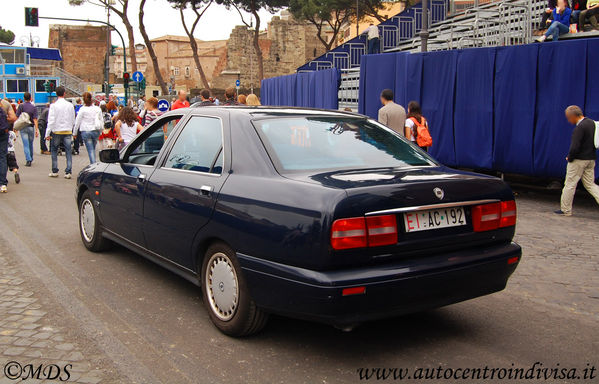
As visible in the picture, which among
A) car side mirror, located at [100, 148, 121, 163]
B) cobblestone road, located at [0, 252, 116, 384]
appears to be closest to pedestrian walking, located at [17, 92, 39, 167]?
car side mirror, located at [100, 148, 121, 163]

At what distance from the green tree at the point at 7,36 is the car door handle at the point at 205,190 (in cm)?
12163

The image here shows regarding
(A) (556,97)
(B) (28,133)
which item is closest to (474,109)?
(A) (556,97)

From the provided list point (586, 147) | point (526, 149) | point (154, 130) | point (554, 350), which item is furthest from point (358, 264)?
point (526, 149)

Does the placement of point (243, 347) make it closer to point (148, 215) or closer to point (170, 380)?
point (170, 380)

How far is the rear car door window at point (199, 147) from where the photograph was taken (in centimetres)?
453

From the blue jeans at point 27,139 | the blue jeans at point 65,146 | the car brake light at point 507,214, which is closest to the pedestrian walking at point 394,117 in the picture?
the car brake light at point 507,214

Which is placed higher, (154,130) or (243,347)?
(154,130)

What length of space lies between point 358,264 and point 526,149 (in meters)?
8.56

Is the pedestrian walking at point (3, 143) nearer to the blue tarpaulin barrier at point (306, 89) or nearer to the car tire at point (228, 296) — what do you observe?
the car tire at point (228, 296)

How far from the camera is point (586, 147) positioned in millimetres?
9078

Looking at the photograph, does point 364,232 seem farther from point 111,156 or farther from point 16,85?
point 16,85

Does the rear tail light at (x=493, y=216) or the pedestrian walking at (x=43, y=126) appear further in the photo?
the pedestrian walking at (x=43, y=126)

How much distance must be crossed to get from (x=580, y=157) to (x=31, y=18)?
2884cm

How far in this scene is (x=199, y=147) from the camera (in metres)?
4.78
